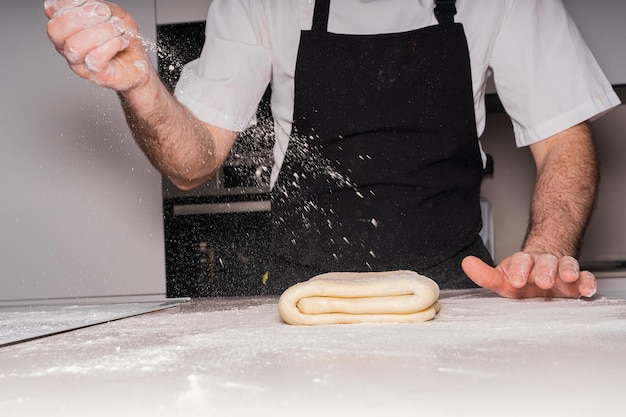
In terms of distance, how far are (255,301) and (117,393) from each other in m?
0.56

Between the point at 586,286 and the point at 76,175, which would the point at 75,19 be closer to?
the point at 586,286

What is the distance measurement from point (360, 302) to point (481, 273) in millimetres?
197

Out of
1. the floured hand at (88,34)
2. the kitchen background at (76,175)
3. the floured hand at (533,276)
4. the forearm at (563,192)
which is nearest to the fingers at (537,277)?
the floured hand at (533,276)

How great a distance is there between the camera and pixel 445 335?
55 cm

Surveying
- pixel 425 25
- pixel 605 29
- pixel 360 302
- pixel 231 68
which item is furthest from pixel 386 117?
pixel 605 29

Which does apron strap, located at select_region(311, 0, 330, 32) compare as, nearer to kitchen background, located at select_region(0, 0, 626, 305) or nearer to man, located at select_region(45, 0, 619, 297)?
man, located at select_region(45, 0, 619, 297)

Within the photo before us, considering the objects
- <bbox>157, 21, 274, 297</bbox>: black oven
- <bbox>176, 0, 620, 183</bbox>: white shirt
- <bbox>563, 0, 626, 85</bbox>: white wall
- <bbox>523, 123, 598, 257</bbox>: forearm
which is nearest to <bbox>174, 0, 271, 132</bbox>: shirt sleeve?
<bbox>176, 0, 620, 183</bbox>: white shirt

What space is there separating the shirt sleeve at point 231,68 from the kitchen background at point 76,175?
1.14 ft

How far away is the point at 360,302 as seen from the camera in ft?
2.13

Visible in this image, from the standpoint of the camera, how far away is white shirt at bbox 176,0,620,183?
129 cm

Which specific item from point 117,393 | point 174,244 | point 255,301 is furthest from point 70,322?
point 174,244

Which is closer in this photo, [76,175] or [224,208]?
[76,175]

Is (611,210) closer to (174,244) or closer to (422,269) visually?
(422,269)

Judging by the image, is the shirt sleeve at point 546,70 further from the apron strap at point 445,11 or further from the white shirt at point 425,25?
the apron strap at point 445,11
